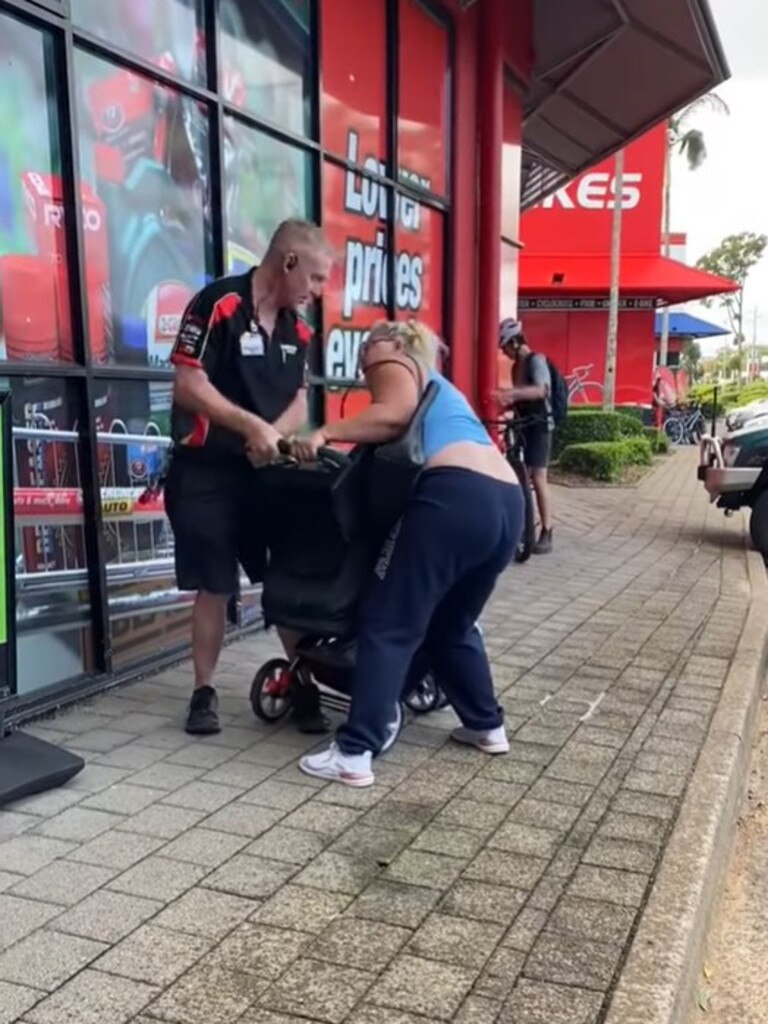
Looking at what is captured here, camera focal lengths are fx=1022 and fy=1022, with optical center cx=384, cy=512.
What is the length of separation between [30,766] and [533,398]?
5.62 metres

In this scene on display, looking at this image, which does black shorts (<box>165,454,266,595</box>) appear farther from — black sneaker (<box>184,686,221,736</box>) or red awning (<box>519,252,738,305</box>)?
red awning (<box>519,252,738,305</box>)

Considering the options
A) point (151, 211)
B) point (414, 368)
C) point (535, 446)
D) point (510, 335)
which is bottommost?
point (535, 446)

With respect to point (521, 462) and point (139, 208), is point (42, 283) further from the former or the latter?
point (521, 462)

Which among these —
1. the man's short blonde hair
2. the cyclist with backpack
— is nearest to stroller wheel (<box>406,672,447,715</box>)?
the man's short blonde hair

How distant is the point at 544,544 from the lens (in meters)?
8.70

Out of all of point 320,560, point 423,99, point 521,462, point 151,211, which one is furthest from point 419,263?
point 320,560

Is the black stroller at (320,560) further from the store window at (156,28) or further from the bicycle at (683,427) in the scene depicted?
the bicycle at (683,427)

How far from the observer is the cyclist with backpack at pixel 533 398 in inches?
325

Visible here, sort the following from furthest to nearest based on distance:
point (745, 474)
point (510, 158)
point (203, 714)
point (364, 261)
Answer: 1. point (510, 158)
2. point (745, 474)
3. point (364, 261)
4. point (203, 714)

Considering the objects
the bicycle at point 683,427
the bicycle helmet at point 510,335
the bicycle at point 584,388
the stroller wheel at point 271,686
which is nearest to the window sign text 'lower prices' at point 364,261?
the bicycle helmet at point 510,335

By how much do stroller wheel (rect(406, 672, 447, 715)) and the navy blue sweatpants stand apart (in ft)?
2.12

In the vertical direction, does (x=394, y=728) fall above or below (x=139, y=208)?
below

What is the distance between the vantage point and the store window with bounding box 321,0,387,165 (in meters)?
6.21

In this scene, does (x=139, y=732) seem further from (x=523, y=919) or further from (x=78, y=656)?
(x=523, y=919)
